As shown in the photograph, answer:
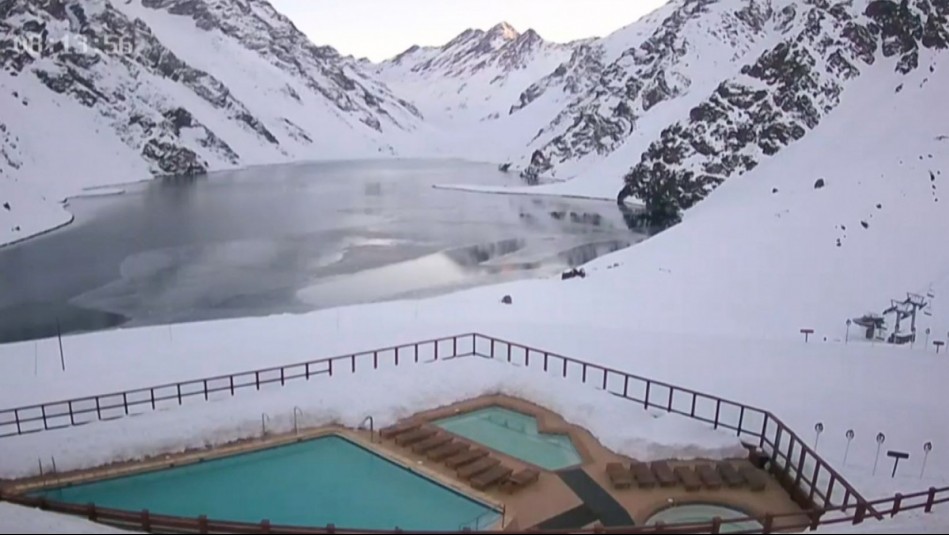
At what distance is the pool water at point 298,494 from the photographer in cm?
1364

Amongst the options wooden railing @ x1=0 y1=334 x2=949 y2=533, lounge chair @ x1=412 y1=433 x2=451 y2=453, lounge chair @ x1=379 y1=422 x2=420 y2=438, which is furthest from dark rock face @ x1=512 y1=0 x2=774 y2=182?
lounge chair @ x1=412 y1=433 x2=451 y2=453

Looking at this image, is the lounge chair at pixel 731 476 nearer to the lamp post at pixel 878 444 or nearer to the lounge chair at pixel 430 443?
the lamp post at pixel 878 444

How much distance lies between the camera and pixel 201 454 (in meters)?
15.7

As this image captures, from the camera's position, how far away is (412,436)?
16.6m

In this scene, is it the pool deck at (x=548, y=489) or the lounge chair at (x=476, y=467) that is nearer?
the pool deck at (x=548, y=489)

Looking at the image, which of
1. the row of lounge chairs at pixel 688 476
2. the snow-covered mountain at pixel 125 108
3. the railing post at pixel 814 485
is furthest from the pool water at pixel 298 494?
the snow-covered mountain at pixel 125 108

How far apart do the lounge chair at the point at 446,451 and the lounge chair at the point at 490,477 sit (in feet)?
3.67

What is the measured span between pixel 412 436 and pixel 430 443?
58 cm

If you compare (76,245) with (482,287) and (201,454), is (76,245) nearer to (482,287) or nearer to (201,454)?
(482,287)

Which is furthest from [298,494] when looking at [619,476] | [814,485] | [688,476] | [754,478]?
[814,485]

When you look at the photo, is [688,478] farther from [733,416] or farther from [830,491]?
[733,416]

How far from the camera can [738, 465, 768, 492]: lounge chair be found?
568 inches

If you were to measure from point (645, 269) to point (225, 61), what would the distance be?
167 metres

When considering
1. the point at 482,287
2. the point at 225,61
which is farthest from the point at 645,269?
the point at 225,61
